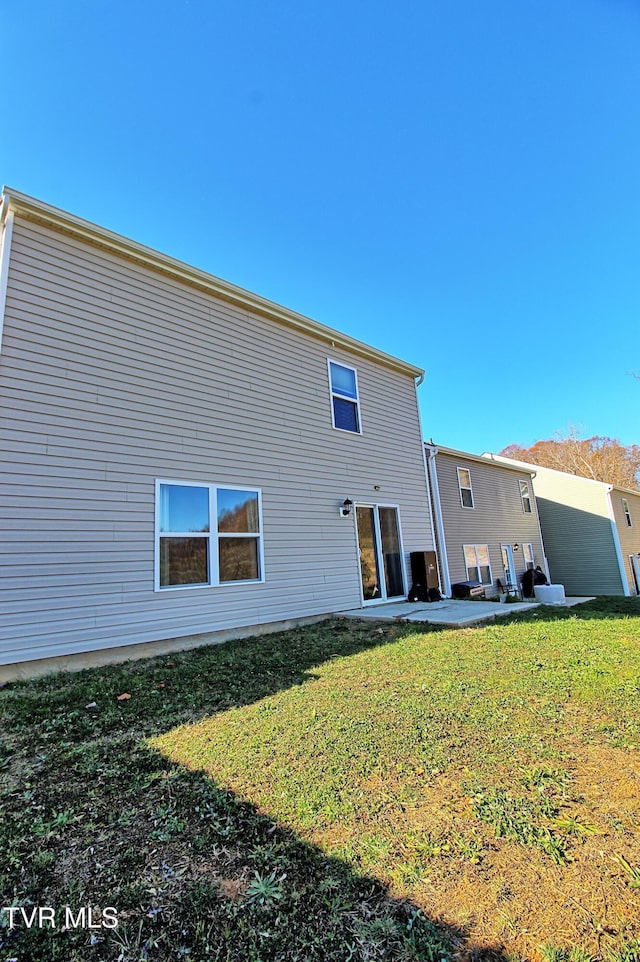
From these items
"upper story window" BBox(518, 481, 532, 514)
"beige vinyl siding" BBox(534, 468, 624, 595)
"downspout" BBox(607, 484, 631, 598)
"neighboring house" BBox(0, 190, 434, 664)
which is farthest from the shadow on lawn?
"downspout" BBox(607, 484, 631, 598)

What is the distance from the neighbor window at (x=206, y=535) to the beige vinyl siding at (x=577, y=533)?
16.8 m

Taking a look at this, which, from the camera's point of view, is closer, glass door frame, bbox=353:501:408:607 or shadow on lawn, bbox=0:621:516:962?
shadow on lawn, bbox=0:621:516:962

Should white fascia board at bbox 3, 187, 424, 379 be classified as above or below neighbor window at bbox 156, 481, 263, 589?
above

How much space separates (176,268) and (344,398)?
3.79 meters

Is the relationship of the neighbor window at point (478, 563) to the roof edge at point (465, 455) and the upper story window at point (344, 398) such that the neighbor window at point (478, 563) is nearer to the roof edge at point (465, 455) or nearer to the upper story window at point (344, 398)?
the roof edge at point (465, 455)

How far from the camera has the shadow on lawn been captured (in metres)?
1.33

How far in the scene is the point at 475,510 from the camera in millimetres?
13859

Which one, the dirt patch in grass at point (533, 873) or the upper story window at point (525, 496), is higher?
the upper story window at point (525, 496)

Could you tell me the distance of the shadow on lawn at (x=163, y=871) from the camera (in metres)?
1.33

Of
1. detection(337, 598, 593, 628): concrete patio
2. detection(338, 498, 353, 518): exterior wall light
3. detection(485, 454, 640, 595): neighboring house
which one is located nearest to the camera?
detection(337, 598, 593, 628): concrete patio

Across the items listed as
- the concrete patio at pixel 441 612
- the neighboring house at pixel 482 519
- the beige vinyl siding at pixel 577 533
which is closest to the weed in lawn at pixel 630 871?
the concrete patio at pixel 441 612

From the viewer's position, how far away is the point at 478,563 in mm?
13430

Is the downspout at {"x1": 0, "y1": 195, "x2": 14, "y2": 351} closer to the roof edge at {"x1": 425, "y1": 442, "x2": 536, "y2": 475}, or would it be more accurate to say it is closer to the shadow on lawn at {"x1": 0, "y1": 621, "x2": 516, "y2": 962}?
the shadow on lawn at {"x1": 0, "y1": 621, "x2": 516, "y2": 962}

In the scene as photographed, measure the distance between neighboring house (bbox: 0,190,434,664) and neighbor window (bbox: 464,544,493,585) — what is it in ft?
17.8
